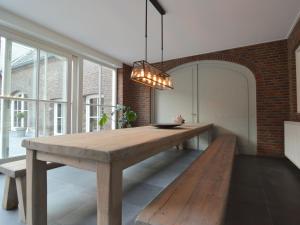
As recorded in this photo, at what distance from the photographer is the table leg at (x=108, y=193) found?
3.59ft

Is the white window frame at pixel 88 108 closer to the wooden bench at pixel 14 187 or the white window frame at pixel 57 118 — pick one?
the white window frame at pixel 57 118

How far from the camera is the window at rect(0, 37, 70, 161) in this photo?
10.8 feet

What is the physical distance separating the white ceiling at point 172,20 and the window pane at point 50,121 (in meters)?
1.69

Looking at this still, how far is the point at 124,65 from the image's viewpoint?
19.6 feet

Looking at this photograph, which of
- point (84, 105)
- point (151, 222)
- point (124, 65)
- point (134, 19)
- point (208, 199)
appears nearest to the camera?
point (151, 222)

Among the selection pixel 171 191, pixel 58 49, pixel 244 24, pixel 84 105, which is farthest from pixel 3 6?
pixel 244 24

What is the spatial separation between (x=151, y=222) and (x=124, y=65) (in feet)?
18.1

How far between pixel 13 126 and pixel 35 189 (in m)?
2.61

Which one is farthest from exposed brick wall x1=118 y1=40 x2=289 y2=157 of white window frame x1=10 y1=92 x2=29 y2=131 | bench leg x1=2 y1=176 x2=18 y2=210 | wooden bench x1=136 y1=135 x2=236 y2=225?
white window frame x1=10 y1=92 x2=29 y2=131

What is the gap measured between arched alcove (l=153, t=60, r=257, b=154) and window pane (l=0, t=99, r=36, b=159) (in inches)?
141

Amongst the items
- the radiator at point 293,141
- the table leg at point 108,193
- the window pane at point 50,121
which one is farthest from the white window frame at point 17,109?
the radiator at point 293,141

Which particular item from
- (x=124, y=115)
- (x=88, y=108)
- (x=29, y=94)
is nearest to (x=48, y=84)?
(x=29, y=94)

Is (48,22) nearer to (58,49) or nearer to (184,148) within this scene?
(58,49)

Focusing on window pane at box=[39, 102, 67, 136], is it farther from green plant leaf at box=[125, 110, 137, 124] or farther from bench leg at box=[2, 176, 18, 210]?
bench leg at box=[2, 176, 18, 210]
